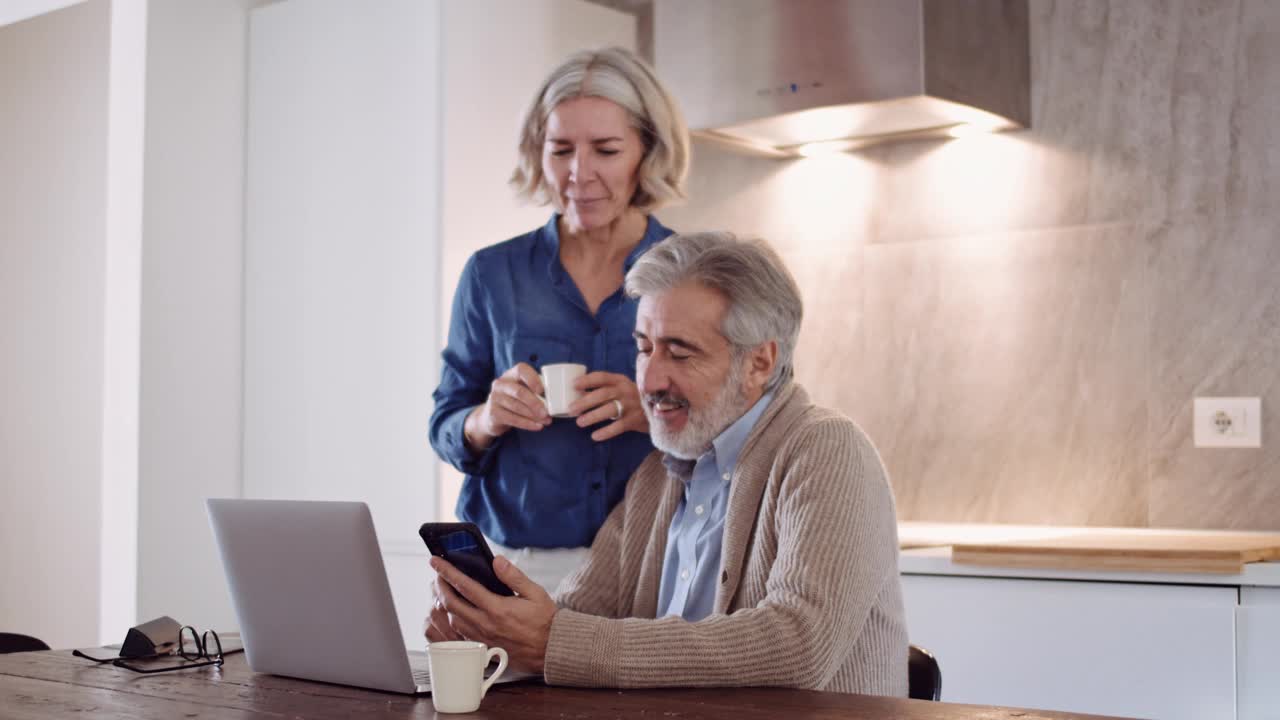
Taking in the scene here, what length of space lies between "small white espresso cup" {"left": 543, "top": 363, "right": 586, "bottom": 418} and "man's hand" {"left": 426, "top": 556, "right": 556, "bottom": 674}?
0.46m

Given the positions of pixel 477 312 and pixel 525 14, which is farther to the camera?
pixel 525 14

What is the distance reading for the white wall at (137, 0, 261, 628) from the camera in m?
3.38

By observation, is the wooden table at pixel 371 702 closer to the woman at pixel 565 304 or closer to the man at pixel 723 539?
the man at pixel 723 539

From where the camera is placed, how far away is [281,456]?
3.53 meters

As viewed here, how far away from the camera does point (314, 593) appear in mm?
1565

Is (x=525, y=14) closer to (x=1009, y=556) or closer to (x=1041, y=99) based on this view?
(x=1041, y=99)

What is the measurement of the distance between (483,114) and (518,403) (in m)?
1.48

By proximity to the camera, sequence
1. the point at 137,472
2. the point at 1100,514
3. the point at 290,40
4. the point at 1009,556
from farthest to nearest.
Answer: the point at 290,40, the point at 137,472, the point at 1100,514, the point at 1009,556

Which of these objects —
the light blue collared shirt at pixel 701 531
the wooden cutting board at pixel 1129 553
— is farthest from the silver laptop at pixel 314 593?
the wooden cutting board at pixel 1129 553

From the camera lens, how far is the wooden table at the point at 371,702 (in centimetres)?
138

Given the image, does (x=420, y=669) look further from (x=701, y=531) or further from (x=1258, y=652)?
(x=1258, y=652)

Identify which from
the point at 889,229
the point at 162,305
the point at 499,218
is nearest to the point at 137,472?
the point at 162,305

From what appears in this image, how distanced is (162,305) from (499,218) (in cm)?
84

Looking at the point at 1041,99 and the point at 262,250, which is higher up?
the point at 1041,99
